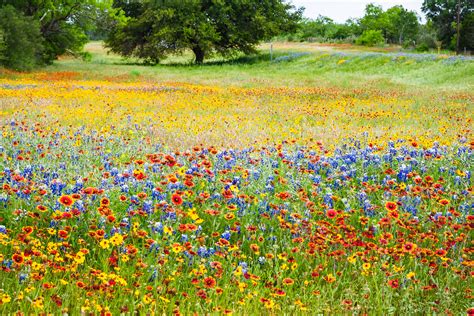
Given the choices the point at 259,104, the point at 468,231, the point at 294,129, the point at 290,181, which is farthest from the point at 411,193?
the point at 259,104

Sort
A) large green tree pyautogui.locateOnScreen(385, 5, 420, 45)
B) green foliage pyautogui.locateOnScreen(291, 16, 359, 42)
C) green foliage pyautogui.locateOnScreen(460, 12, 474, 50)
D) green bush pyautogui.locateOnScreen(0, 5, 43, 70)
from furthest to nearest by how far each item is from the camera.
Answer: green foliage pyautogui.locateOnScreen(291, 16, 359, 42)
large green tree pyautogui.locateOnScreen(385, 5, 420, 45)
green foliage pyautogui.locateOnScreen(460, 12, 474, 50)
green bush pyautogui.locateOnScreen(0, 5, 43, 70)

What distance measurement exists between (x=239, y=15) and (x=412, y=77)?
23402 mm

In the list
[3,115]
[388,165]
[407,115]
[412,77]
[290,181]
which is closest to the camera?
[290,181]

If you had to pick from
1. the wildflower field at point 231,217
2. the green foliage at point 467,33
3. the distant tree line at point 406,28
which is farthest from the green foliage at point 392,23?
the wildflower field at point 231,217

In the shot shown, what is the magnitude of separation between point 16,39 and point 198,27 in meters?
18.4

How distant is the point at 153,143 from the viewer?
30.6 feet

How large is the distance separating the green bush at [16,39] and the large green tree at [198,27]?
14083 mm

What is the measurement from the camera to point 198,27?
45438 millimetres

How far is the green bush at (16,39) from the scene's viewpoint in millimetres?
29891

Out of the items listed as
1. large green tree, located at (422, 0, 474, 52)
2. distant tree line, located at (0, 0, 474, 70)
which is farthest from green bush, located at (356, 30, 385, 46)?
distant tree line, located at (0, 0, 474, 70)

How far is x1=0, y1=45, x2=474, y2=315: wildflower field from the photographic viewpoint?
3469mm

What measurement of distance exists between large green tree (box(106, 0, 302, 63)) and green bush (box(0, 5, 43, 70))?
14083mm

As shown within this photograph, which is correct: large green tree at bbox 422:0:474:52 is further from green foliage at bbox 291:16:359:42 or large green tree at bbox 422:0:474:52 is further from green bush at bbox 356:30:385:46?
green foliage at bbox 291:16:359:42

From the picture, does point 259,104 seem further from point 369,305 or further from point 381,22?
point 381,22
